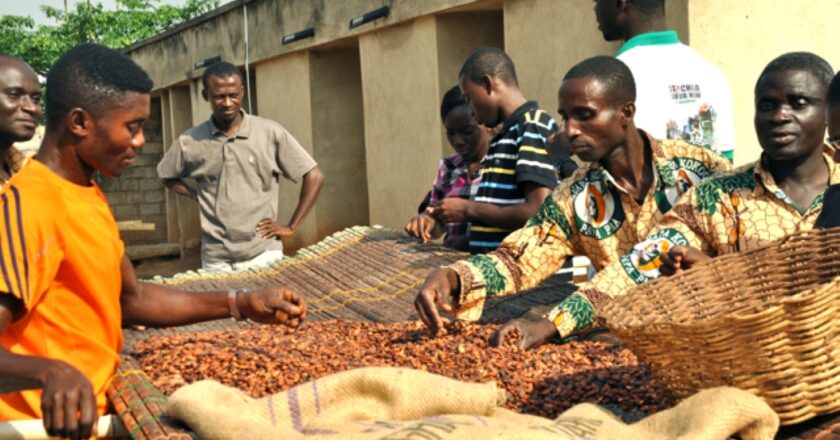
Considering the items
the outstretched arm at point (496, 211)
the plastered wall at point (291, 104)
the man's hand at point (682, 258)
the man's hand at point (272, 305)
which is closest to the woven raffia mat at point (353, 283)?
the outstretched arm at point (496, 211)

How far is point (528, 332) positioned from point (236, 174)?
11.0 feet

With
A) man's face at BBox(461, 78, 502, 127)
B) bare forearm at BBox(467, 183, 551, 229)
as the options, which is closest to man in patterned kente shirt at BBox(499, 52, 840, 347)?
bare forearm at BBox(467, 183, 551, 229)

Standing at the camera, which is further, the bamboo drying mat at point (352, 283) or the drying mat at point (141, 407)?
the bamboo drying mat at point (352, 283)

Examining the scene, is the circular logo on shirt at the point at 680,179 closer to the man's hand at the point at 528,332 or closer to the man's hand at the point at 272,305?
the man's hand at the point at 528,332

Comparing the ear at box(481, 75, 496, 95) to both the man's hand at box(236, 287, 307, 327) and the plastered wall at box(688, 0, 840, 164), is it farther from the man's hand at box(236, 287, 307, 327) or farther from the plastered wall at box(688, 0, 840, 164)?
the plastered wall at box(688, 0, 840, 164)

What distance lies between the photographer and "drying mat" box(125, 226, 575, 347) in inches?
162

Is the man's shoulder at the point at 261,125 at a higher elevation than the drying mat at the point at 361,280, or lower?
higher

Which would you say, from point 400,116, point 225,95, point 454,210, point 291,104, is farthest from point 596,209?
point 291,104

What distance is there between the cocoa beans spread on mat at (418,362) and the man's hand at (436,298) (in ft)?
0.17

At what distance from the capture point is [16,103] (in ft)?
14.4

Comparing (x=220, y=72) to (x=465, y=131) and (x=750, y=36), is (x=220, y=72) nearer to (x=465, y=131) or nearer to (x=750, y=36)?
(x=465, y=131)

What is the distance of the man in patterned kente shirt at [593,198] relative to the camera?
350 centimetres

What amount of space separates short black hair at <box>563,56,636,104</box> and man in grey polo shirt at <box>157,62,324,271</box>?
290 centimetres

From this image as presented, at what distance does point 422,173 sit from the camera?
10.1 m
